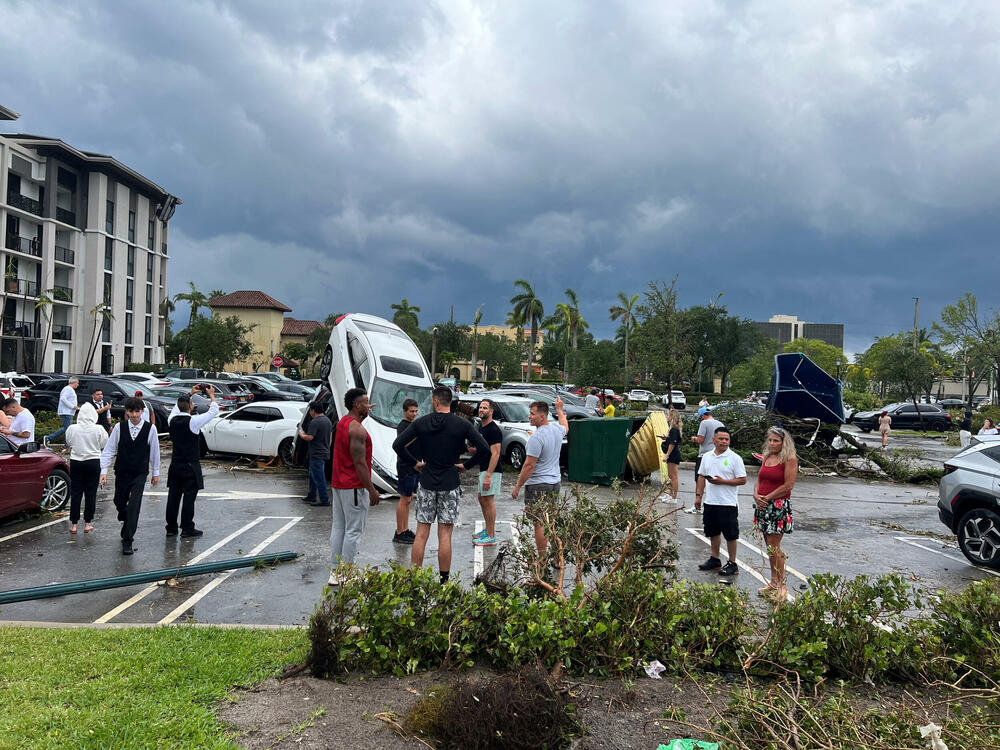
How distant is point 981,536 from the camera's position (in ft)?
27.3

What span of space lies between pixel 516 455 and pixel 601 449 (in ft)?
7.53

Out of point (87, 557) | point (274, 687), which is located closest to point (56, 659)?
point (274, 687)

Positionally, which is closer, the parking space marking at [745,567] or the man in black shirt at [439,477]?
Answer: the man in black shirt at [439,477]

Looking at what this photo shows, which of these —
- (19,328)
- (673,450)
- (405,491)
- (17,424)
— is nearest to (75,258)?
(19,328)

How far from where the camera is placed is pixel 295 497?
39.7ft

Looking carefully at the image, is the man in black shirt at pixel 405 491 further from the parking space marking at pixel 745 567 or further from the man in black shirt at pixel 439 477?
the parking space marking at pixel 745 567

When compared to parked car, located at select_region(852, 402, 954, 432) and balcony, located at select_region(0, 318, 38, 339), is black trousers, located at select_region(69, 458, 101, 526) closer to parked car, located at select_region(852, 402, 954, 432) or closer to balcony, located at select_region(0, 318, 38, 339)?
parked car, located at select_region(852, 402, 954, 432)

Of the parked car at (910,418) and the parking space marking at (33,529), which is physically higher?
the parked car at (910,418)

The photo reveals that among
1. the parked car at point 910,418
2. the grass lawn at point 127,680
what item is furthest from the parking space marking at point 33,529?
the parked car at point 910,418

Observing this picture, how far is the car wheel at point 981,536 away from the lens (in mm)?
8172

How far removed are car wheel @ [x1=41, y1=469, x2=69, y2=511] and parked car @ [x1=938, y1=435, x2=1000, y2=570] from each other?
12027mm

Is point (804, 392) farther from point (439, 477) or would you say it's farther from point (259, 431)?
point (439, 477)

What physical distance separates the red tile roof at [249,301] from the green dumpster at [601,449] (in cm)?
8053

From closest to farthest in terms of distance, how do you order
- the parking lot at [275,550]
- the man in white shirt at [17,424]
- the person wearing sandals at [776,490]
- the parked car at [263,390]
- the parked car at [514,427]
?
1. the parking lot at [275,550]
2. the person wearing sandals at [776,490]
3. the man in white shirt at [17,424]
4. the parked car at [514,427]
5. the parked car at [263,390]
